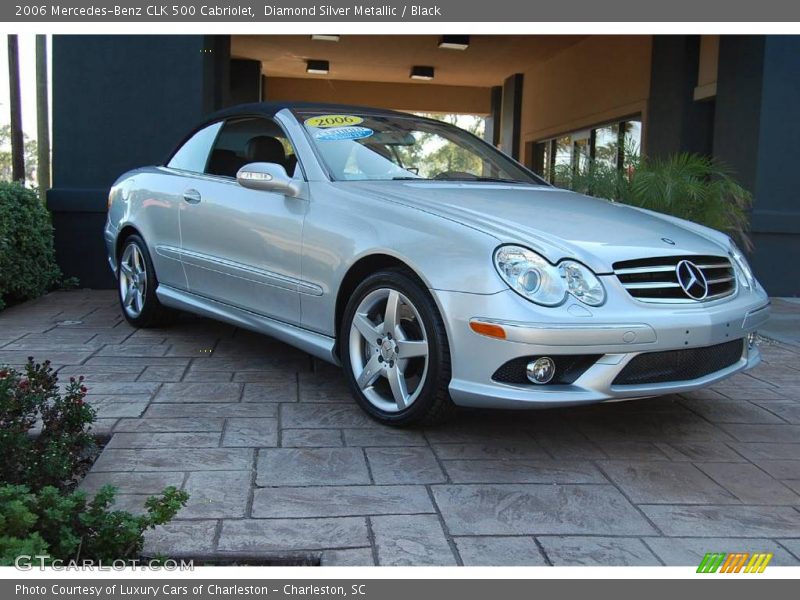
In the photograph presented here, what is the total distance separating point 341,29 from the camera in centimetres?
654

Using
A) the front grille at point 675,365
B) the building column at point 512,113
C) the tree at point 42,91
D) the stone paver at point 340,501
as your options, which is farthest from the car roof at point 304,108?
the building column at point 512,113

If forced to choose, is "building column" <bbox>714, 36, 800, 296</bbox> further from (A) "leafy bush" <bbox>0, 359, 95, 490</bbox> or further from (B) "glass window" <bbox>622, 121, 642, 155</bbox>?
(A) "leafy bush" <bbox>0, 359, 95, 490</bbox>

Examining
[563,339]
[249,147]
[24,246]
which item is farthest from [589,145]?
[563,339]

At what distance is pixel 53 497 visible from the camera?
2.38 meters

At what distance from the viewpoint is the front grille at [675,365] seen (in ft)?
10.7

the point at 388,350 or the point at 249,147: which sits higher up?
the point at 249,147

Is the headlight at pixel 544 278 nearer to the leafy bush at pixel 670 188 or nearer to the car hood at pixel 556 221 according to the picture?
the car hood at pixel 556 221

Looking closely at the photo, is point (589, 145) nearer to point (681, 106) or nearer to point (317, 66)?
point (681, 106)

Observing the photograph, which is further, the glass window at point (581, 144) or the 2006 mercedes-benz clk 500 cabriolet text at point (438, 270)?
the glass window at point (581, 144)

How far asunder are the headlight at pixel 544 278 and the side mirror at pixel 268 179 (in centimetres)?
133

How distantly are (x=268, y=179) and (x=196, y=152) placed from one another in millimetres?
1533

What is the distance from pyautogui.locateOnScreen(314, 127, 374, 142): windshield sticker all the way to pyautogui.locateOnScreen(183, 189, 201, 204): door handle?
39.2 inches

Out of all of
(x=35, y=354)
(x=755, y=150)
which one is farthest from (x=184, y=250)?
(x=755, y=150)

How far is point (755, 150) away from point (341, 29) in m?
4.55
